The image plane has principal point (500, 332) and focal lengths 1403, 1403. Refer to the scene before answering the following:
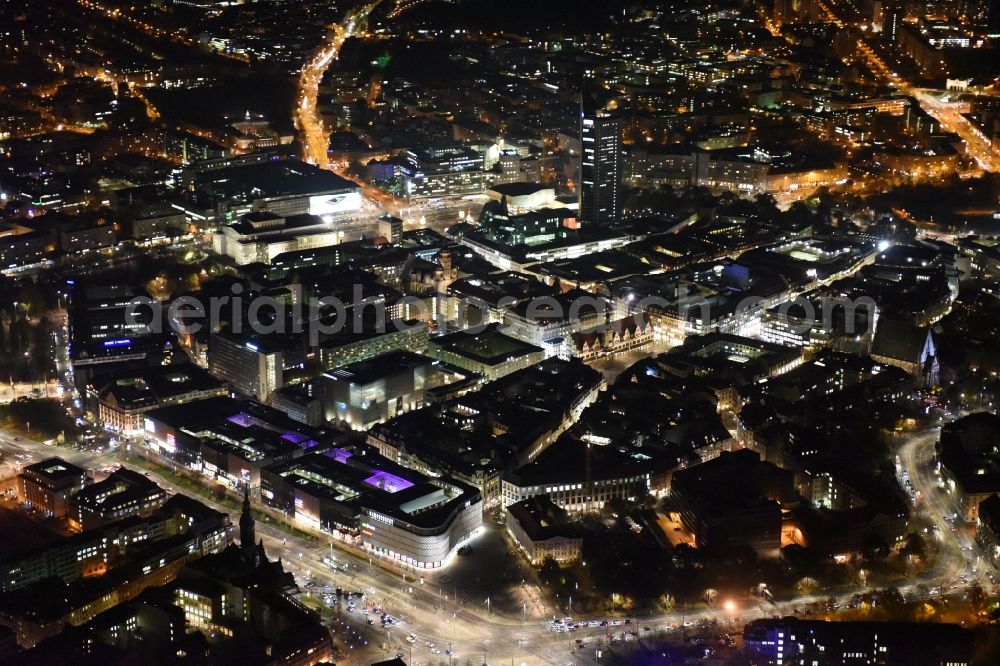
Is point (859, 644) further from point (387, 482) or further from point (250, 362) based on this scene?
point (250, 362)

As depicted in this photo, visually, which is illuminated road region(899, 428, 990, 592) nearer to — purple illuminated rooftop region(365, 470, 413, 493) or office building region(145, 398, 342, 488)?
purple illuminated rooftop region(365, 470, 413, 493)

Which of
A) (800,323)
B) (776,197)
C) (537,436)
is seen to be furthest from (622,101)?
(537,436)

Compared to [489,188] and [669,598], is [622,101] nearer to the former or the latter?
[489,188]

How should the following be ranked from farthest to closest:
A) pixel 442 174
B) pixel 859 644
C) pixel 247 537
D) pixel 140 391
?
pixel 442 174
pixel 140 391
pixel 247 537
pixel 859 644

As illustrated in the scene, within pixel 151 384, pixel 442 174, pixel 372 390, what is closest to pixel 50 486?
pixel 151 384

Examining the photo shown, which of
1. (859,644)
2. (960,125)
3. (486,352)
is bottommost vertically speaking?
(859,644)

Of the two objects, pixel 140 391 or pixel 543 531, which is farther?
pixel 140 391

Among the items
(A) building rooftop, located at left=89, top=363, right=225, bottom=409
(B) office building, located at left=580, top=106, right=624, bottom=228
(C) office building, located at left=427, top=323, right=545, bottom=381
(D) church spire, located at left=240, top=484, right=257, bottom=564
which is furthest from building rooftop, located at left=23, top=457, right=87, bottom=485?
(B) office building, located at left=580, top=106, right=624, bottom=228

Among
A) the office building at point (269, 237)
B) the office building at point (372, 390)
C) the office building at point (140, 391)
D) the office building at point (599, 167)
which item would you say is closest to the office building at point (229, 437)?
the office building at point (140, 391)
